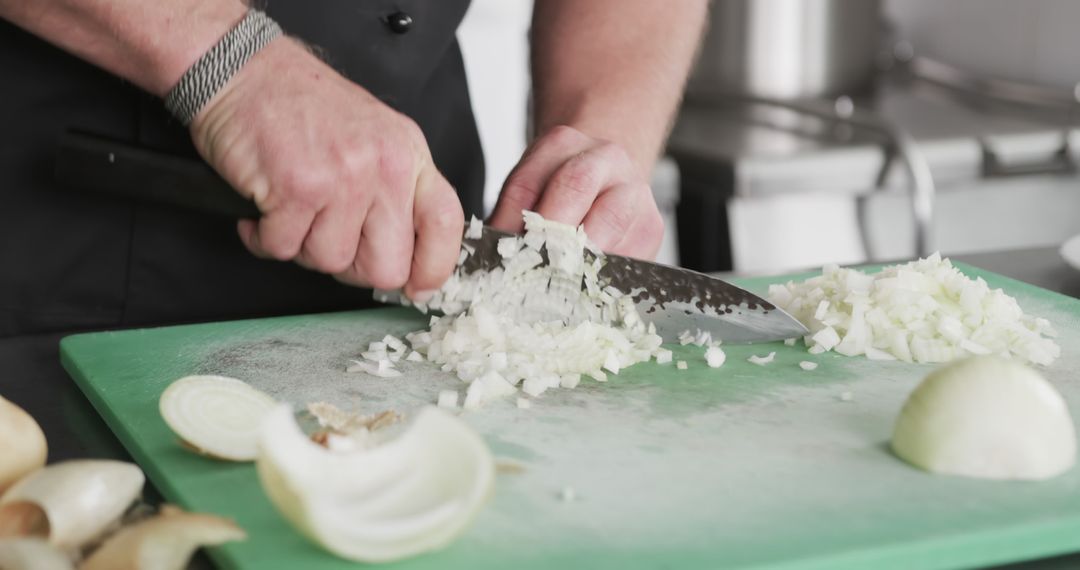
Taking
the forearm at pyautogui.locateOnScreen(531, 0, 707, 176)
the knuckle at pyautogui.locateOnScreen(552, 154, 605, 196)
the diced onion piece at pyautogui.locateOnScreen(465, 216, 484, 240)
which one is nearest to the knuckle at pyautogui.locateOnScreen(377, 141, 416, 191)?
the diced onion piece at pyautogui.locateOnScreen(465, 216, 484, 240)

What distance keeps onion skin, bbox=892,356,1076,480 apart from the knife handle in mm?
715

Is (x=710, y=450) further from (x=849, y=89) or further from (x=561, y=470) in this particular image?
(x=849, y=89)

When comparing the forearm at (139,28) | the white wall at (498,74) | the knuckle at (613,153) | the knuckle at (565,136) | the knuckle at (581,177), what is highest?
the forearm at (139,28)

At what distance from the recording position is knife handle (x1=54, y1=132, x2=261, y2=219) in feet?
4.36

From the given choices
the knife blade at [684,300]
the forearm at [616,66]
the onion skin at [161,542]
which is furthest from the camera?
the forearm at [616,66]

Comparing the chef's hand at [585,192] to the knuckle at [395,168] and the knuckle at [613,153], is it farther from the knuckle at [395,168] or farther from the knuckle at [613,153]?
the knuckle at [395,168]

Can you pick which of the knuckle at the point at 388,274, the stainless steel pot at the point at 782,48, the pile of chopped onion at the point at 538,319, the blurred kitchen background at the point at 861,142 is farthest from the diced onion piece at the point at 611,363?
the stainless steel pot at the point at 782,48

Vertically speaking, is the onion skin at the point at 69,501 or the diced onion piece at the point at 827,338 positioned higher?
the onion skin at the point at 69,501

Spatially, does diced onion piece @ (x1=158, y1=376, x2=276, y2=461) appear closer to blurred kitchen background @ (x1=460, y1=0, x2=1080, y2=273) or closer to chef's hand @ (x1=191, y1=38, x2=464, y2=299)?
chef's hand @ (x1=191, y1=38, x2=464, y2=299)

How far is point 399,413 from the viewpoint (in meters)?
1.16

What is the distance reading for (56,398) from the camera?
1263mm

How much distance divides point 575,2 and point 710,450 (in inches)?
38.3

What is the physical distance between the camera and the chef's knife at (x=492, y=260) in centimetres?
134

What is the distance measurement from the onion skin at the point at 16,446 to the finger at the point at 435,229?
0.50 metres
